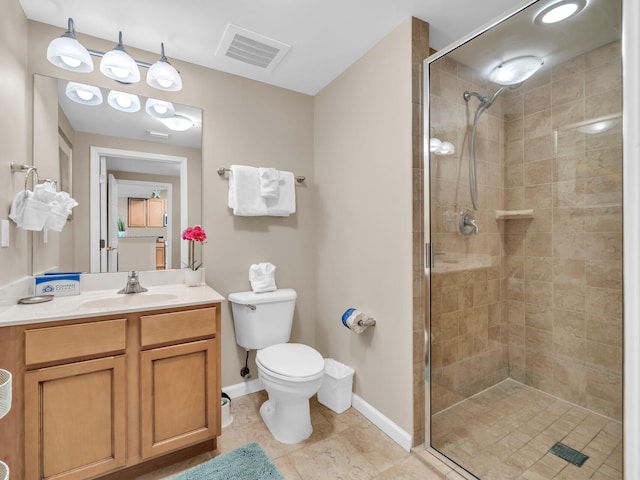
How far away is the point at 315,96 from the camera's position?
256cm

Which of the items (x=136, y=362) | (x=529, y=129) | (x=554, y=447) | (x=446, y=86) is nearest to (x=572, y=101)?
(x=529, y=129)

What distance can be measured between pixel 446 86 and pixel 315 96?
118 cm

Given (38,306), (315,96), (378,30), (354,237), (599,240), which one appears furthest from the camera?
(315,96)

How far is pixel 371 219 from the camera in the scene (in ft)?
6.45

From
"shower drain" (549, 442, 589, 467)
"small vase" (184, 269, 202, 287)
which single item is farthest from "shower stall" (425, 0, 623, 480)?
"small vase" (184, 269, 202, 287)

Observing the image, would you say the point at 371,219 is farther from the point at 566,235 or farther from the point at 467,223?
the point at 566,235

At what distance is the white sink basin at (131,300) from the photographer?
5.19 ft

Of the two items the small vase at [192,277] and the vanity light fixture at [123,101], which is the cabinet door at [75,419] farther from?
the vanity light fixture at [123,101]

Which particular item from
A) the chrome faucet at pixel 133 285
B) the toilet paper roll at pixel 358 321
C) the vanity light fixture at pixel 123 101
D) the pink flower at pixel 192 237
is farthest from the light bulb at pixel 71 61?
the toilet paper roll at pixel 358 321

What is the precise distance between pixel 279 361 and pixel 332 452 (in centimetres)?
55

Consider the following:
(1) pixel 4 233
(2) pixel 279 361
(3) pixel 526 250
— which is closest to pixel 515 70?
(3) pixel 526 250

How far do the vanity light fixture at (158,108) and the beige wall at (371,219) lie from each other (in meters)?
1.10

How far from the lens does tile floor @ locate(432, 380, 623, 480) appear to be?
1433 millimetres

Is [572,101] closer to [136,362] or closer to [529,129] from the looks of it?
[529,129]
